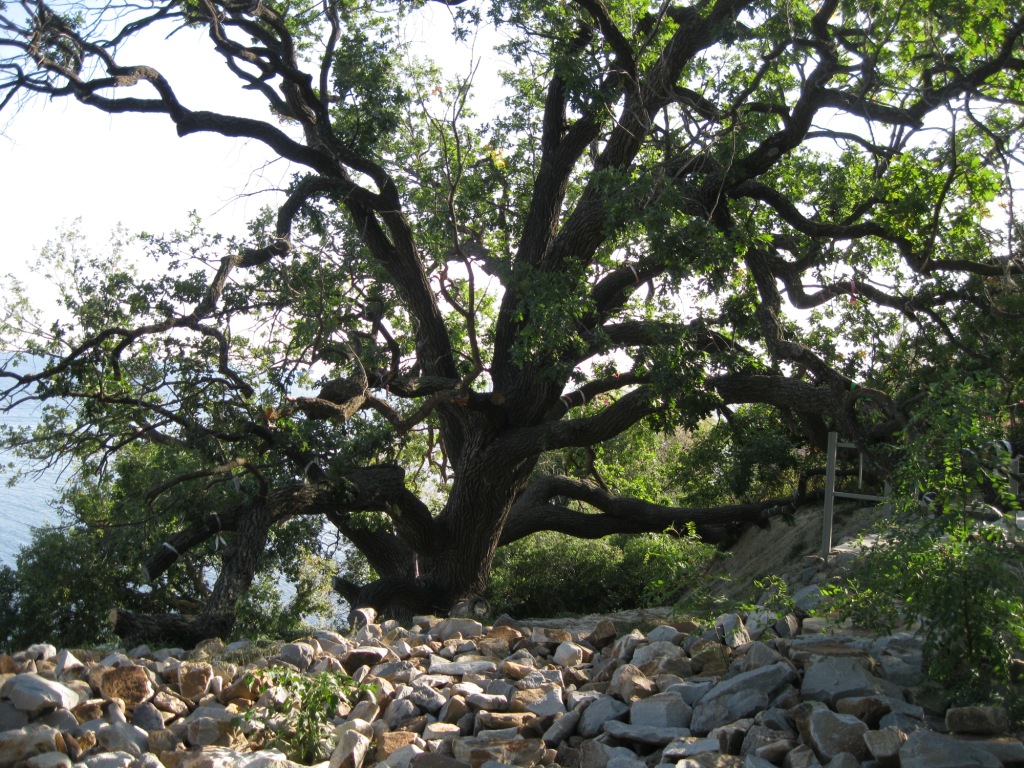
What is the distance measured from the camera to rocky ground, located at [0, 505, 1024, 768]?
4.15 m

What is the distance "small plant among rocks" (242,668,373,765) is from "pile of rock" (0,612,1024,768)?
60mm

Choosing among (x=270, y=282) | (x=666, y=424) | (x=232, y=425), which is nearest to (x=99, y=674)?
(x=232, y=425)

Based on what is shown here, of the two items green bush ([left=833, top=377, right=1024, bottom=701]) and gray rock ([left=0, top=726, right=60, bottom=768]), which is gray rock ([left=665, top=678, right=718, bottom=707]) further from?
gray rock ([left=0, top=726, right=60, bottom=768])

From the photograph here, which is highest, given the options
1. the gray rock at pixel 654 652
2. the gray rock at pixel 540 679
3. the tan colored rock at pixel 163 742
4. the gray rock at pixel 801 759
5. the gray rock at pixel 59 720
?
the gray rock at pixel 654 652

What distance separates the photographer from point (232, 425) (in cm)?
846

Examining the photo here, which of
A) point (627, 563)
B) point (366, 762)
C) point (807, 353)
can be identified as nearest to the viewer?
point (366, 762)

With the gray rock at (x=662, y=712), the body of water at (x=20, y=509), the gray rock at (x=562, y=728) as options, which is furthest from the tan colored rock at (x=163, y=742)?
the body of water at (x=20, y=509)

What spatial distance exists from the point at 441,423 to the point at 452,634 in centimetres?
417

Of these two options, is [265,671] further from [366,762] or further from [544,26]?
[544,26]

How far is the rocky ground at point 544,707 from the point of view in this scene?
4.15m

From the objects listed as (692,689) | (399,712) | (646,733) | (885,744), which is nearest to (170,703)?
(399,712)

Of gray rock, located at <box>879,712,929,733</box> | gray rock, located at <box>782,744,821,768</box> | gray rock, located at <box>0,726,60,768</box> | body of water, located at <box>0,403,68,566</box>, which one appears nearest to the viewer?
gray rock, located at <box>782,744,821,768</box>

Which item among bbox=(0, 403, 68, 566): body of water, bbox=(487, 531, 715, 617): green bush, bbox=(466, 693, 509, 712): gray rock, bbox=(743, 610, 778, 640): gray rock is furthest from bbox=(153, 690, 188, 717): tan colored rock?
bbox=(0, 403, 68, 566): body of water

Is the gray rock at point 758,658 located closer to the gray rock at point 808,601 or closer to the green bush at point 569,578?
the gray rock at point 808,601
